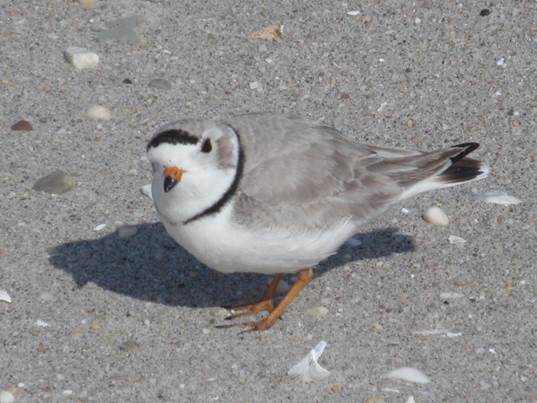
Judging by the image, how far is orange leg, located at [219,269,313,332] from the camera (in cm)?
613

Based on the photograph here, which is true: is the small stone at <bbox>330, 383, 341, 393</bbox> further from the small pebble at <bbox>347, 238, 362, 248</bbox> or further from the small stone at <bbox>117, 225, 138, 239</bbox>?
the small stone at <bbox>117, 225, 138, 239</bbox>

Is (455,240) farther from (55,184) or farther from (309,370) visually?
(55,184)

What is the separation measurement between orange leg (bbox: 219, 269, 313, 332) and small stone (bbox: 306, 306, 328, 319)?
111 mm

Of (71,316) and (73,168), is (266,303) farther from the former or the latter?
(73,168)

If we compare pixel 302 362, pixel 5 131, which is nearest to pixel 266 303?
pixel 302 362

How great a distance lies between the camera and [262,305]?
636 cm

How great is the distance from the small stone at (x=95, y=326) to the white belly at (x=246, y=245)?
24.0 inches

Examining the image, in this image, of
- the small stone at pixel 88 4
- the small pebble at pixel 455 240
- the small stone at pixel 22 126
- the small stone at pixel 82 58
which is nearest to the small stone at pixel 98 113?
the small stone at pixel 22 126

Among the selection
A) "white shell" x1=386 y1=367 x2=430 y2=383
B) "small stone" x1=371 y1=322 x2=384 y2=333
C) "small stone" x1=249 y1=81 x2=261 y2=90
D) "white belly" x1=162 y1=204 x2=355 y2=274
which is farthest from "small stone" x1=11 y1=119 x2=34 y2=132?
"white shell" x1=386 y1=367 x2=430 y2=383

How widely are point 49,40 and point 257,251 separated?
323 cm

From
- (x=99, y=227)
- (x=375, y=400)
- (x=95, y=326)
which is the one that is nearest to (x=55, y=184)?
(x=99, y=227)

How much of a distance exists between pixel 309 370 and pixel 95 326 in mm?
1118

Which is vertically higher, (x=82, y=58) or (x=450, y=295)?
(x=450, y=295)

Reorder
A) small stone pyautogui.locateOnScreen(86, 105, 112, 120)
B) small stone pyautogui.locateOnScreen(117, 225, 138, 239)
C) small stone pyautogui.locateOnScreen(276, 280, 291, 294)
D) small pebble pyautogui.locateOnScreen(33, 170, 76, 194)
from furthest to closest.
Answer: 1. small stone pyautogui.locateOnScreen(86, 105, 112, 120)
2. small pebble pyautogui.locateOnScreen(33, 170, 76, 194)
3. small stone pyautogui.locateOnScreen(117, 225, 138, 239)
4. small stone pyautogui.locateOnScreen(276, 280, 291, 294)
